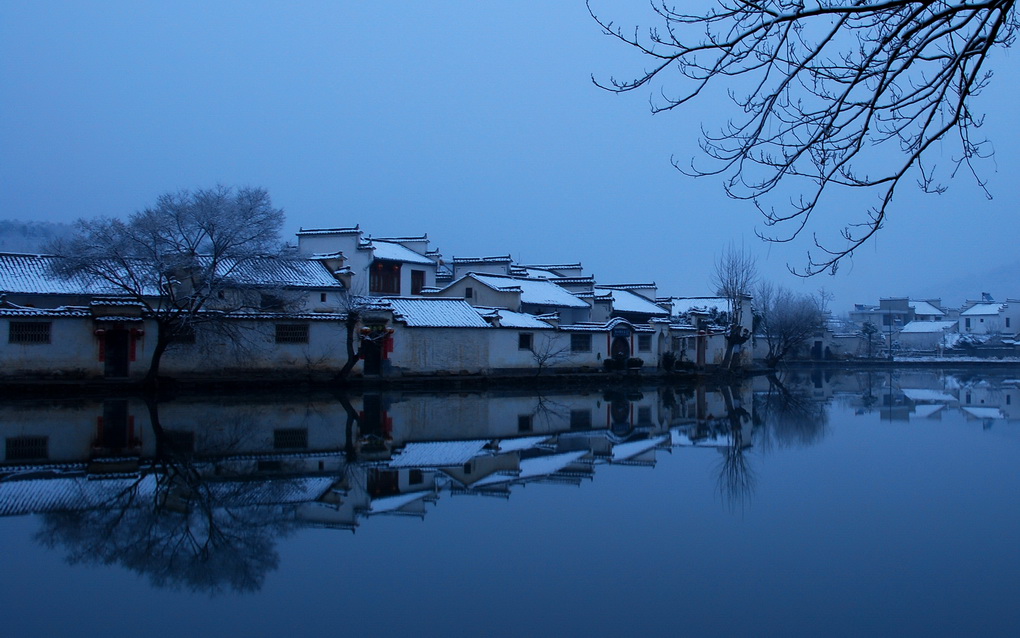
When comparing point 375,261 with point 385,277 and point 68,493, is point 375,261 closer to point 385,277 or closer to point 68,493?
point 385,277

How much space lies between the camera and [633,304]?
1695 inches

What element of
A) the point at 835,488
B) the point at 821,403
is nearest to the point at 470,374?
the point at 821,403

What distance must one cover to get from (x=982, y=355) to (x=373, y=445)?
59.4m

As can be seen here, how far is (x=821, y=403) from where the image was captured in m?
24.0

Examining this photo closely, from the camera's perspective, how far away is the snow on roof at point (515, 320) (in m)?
30.5

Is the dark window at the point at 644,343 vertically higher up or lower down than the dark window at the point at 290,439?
higher up

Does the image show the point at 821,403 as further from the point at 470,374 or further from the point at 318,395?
the point at 318,395

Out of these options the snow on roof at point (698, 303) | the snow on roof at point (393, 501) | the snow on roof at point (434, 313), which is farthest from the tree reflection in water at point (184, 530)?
the snow on roof at point (698, 303)

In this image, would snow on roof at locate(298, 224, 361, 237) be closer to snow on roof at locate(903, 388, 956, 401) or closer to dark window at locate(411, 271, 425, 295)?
dark window at locate(411, 271, 425, 295)

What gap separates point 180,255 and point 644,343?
61.2 ft

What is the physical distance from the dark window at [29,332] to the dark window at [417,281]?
19122 millimetres

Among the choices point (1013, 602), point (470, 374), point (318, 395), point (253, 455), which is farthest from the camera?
point (470, 374)

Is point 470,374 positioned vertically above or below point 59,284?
below

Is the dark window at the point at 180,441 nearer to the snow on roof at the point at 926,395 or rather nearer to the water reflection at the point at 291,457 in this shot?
the water reflection at the point at 291,457
